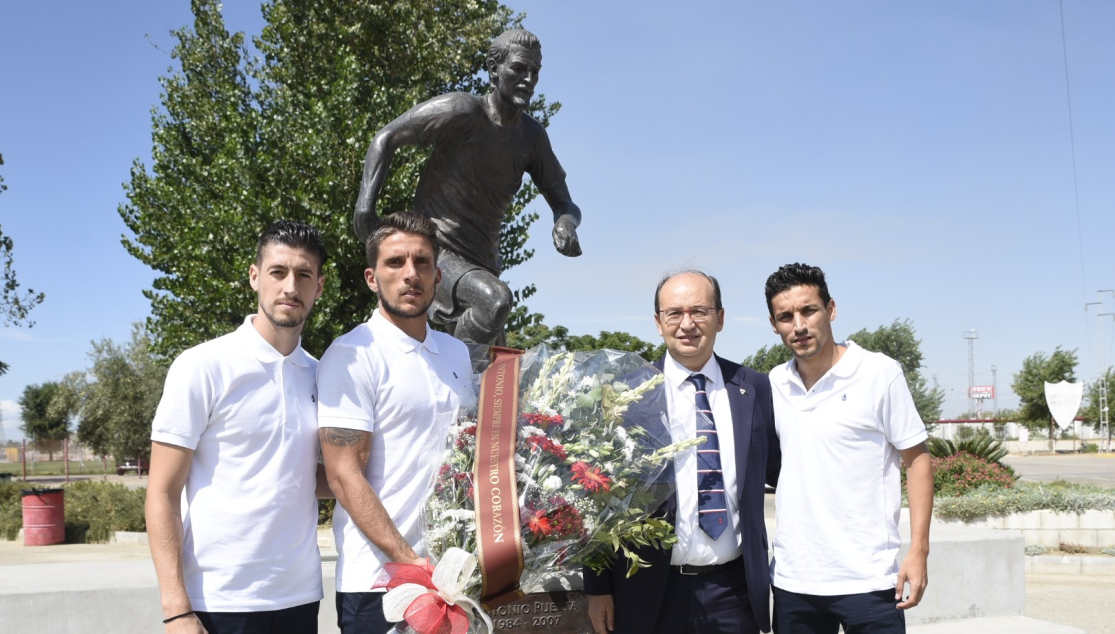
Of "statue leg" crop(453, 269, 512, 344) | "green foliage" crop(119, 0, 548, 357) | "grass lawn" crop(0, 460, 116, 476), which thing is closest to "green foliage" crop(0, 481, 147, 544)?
"green foliage" crop(119, 0, 548, 357)

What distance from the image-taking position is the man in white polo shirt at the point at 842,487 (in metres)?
2.77

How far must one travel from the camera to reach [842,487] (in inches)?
111

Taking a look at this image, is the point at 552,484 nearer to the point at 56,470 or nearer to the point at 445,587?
the point at 445,587

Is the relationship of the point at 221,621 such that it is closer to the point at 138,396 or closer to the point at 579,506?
the point at 579,506

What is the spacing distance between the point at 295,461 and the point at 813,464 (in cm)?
163

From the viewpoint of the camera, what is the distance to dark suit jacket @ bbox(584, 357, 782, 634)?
2.70m

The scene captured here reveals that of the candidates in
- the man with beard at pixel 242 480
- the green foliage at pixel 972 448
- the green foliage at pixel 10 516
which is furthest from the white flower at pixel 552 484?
Answer: the green foliage at pixel 10 516

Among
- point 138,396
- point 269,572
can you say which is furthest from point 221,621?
point 138,396

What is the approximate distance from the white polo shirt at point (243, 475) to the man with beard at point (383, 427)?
120 mm

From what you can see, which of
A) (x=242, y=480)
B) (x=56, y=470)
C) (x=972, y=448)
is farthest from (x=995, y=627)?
(x=56, y=470)

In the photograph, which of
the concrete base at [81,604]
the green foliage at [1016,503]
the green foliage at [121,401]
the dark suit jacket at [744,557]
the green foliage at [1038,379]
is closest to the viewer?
the dark suit jacket at [744,557]

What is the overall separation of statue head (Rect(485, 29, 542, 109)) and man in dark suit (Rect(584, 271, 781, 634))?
6.47 ft

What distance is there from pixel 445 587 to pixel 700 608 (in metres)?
1.00

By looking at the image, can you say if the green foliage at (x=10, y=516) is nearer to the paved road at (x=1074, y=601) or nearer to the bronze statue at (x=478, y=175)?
the bronze statue at (x=478, y=175)
